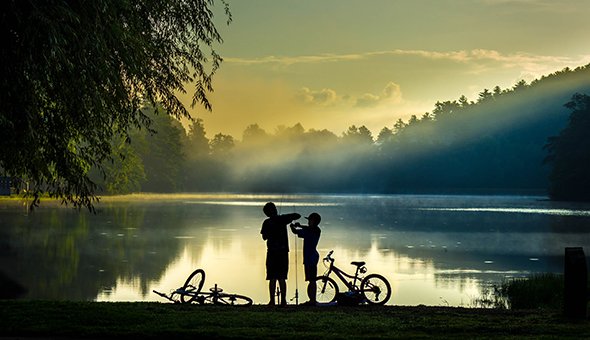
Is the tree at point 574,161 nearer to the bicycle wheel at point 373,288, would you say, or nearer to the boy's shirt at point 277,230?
the bicycle wheel at point 373,288

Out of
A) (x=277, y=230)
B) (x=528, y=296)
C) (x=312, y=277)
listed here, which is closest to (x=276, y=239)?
(x=277, y=230)

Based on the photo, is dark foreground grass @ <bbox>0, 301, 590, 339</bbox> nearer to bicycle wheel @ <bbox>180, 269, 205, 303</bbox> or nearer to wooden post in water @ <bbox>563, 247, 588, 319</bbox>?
wooden post in water @ <bbox>563, 247, 588, 319</bbox>

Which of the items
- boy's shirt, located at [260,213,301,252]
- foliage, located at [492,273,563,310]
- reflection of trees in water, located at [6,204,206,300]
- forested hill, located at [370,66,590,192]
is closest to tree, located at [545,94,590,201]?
forested hill, located at [370,66,590,192]

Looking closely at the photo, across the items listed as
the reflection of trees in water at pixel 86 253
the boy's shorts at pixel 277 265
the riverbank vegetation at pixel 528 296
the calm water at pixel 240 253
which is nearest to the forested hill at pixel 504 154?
the calm water at pixel 240 253

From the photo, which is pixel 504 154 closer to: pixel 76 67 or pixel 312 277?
pixel 312 277

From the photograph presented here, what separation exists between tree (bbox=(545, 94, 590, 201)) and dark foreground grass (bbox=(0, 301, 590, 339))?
349 feet

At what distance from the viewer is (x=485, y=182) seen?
18962 centimetres

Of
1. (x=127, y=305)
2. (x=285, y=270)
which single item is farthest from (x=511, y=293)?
(x=127, y=305)

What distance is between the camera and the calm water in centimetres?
3179

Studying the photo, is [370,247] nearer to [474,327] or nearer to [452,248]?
[452,248]

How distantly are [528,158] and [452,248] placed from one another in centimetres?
13477

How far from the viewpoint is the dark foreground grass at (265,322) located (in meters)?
13.3

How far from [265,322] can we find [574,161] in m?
111

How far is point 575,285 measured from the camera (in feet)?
51.1
